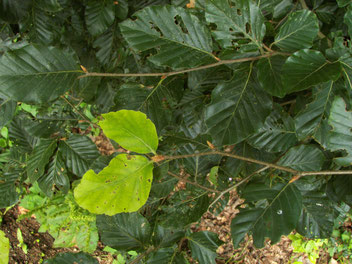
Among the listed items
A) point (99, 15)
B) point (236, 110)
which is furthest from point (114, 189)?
point (99, 15)

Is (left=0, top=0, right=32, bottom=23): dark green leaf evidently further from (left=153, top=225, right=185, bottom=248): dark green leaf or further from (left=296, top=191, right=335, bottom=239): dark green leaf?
(left=296, top=191, right=335, bottom=239): dark green leaf

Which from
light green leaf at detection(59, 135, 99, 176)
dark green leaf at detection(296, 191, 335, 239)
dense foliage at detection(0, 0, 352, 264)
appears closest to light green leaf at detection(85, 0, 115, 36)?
dense foliage at detection(0, 0, 352, 264)

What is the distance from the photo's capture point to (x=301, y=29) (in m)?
0.75

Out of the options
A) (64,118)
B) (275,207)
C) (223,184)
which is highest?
(64,118)

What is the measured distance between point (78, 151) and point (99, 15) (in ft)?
2.08

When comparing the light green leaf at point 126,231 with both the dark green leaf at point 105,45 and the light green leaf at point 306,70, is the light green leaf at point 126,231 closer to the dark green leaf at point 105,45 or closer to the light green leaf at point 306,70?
the light green leaf at point 306,70

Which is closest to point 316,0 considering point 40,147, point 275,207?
point 275,207

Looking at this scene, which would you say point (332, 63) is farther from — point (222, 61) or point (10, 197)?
point (10, 197)

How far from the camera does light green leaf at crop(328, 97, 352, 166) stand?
26.5 inches

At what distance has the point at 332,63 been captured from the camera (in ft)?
2.27

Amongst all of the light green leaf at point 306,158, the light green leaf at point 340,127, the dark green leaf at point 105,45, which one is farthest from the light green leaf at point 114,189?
the dark green leaf at point 105,45

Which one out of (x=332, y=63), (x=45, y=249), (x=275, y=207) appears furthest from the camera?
(x=45, y=249)

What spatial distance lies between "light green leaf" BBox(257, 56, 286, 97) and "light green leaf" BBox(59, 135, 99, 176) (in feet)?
2.63

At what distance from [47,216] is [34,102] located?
5.89 ft
